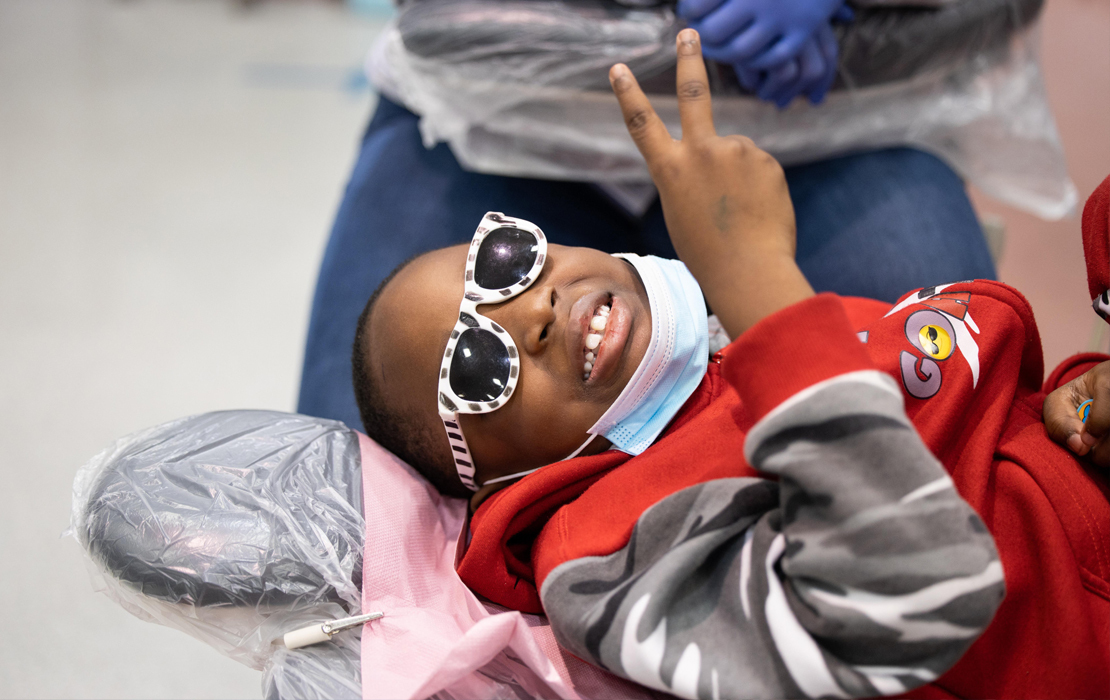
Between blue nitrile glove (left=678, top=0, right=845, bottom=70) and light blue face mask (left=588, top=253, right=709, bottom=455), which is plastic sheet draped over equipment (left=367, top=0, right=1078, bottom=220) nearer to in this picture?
blue nitrile glove (left=678, top=0, right=845, bottom=70)

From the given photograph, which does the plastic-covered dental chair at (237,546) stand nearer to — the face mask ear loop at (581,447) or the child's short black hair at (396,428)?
the child's short black hair at (396,428)

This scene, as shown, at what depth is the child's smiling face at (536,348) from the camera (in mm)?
851

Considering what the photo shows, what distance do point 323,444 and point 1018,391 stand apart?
0.84 meters

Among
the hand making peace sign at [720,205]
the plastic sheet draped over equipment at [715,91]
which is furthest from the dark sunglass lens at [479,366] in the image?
the plastic sheet draped over equipment at [715,91]

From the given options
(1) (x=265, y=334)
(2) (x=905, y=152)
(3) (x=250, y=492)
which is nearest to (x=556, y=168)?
(2) (x=905, y=152)

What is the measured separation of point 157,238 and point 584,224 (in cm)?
153

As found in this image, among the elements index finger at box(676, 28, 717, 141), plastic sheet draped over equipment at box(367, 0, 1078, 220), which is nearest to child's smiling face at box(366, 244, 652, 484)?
index finger at box(676, 28, 717, 141)

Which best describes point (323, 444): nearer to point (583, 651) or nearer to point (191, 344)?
point (583, 651)

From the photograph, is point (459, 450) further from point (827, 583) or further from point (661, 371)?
point (827, 583)

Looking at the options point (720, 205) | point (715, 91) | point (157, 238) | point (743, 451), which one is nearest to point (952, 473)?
point (743, 451)

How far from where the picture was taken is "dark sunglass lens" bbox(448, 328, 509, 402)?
2.78 feet

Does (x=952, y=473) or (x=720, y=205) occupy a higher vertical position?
(x=720, y=205)

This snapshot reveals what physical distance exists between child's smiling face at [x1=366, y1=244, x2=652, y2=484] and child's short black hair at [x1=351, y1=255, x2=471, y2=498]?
0.5 inches

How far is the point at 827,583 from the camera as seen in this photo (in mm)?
616
